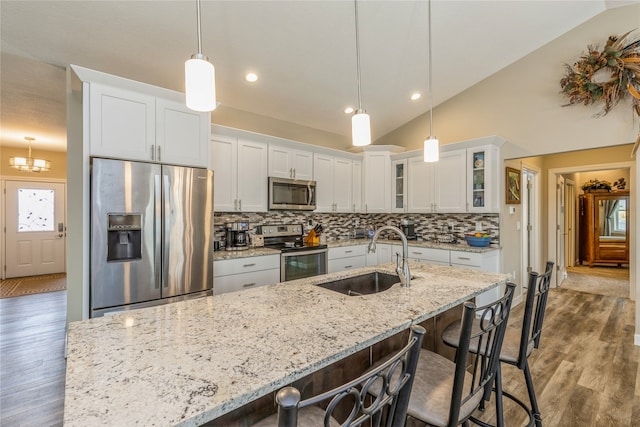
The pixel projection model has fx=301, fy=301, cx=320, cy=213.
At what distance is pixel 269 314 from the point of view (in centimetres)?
133

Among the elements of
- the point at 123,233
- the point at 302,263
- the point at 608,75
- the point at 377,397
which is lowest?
the point at 302,263

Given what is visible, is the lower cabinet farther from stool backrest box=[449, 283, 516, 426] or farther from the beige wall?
the beige wall

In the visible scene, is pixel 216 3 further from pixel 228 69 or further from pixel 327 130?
pixel 327 130

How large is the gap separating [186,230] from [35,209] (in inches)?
235

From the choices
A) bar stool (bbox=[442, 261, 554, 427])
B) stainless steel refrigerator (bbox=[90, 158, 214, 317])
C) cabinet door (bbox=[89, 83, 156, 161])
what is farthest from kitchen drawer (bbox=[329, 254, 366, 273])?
cabinet door (bbox=[89, 83, 156, 161])

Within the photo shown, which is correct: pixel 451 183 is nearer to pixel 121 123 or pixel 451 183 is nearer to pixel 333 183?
pixel 333 183

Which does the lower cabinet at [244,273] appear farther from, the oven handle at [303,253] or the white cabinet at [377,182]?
the white cabinet at [377,182]

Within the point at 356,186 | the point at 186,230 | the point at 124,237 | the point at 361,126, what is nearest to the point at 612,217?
the point at 356,186

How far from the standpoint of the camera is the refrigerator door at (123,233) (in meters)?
2.27

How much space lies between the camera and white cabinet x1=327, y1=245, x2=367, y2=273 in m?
4.16

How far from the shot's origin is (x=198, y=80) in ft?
→ 4.06

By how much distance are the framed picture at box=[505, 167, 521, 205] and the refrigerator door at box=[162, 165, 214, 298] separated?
148 inches

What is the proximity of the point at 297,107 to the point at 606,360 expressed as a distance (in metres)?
4.30

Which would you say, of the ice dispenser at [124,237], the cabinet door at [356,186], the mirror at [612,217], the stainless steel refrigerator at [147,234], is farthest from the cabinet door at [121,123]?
the mirror at [612,217]
